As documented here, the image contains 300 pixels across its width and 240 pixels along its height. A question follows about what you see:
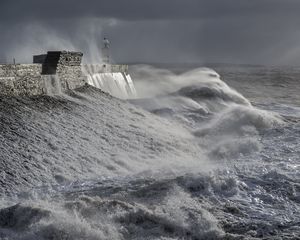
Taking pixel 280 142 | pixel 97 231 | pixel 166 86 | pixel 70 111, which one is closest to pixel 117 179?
pixel 97 231

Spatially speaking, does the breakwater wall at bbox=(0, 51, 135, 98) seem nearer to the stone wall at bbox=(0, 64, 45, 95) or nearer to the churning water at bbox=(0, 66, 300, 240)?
the stone wall at bbox=(0, 64, 45, 95)

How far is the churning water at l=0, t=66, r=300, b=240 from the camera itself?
6.76m

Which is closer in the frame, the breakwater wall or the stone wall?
the stone wall

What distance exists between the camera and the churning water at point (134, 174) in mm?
6758

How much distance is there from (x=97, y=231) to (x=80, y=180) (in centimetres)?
268

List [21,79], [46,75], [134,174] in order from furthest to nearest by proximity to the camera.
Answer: [46,75] → [21,79] → [134,174]

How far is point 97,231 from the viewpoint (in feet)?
21.0

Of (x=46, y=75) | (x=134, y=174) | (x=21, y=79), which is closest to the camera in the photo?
(x=134, y=174)

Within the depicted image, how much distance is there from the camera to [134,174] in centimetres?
961

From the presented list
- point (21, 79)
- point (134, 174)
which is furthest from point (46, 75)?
point (134, 174)

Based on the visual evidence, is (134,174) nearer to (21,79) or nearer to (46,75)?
(21,79)

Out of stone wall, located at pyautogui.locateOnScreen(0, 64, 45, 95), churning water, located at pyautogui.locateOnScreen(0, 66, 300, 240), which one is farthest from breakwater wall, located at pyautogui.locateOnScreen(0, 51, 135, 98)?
churning water, located at pyautogui.locateOnScreen(0, 66, 300, 240)

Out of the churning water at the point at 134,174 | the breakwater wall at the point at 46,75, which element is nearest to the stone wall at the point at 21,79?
the breakwater wall at the point at 46,75

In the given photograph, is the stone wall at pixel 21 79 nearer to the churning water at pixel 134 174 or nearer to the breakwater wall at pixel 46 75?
the breakwater wall at pixel 46 75
